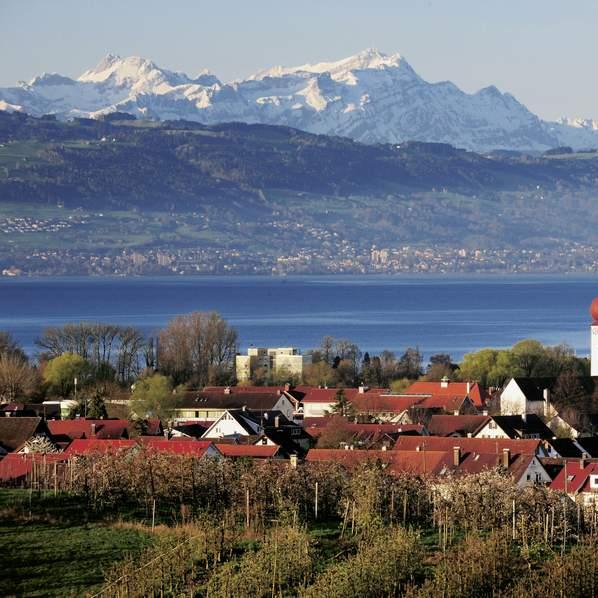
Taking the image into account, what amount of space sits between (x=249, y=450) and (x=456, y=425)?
10087 mm

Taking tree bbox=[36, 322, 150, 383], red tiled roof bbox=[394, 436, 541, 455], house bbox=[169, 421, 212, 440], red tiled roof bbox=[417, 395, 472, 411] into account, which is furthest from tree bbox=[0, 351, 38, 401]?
red tiled roof bbox=[394, 436, 541, 455]

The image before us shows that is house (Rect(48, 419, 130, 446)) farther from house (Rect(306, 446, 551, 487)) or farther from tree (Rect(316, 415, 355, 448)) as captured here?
house (Rect(306, 446, 551, 487))

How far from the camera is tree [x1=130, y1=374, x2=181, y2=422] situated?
62375mm

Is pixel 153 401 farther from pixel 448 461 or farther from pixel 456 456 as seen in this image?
pixel 456 456

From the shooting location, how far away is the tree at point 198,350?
270 feet

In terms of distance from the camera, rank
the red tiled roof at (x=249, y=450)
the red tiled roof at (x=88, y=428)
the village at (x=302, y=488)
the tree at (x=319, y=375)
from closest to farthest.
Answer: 1. the village at (x=302, y=488)
2. the red tiled roof at (x=249, y=450)
3. the red tiled roof at (x=88, y=428)
4. the tree at (x=319, y=375)

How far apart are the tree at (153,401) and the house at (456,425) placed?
398 inches

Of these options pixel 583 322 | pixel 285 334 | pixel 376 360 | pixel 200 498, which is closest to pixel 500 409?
pixel 376 360

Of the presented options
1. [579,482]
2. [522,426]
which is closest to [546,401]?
[522,426]

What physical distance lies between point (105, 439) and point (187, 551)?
19588 millimetres

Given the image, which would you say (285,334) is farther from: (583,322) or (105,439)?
(105,439)

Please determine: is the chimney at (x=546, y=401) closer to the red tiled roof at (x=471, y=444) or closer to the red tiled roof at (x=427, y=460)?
the red tiled roof at (x=471, y=444)

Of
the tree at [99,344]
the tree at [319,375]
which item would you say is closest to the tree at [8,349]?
the tree at [99,344]

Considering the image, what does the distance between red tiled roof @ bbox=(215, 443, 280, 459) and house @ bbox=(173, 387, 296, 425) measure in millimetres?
13983
